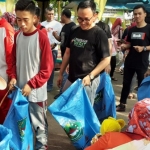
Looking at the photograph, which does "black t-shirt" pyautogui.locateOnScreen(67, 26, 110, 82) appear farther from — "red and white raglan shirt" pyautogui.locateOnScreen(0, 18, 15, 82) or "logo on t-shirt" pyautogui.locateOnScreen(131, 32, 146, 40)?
"logo on t-shirt" pyautogui.locateOnScreen(131, 32, 146, 40)

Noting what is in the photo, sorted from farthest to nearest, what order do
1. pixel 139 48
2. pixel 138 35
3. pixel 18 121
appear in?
pixel 138 35 → pixel 139 48 → pixel 18 121

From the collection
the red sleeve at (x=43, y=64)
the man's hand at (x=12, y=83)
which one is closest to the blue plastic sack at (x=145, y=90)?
the red sleeve at (x=43, y=64)

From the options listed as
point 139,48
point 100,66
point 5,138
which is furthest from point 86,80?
point 139,48

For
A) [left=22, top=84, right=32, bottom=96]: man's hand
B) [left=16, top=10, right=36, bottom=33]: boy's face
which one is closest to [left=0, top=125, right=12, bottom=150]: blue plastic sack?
[left=22, top=84, right=32, bottom=96]: man's hand

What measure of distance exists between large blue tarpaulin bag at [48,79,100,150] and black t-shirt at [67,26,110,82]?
194mm

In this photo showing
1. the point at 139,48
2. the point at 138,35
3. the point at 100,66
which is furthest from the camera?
the point at 138,35

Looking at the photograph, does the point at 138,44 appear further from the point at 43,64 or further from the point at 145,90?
the point at 43,64

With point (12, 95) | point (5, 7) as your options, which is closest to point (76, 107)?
point (12, 95)

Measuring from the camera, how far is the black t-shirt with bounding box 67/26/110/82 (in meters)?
2.95

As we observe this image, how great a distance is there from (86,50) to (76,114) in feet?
2.18

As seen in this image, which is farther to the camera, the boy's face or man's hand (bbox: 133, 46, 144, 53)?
man's hand (bbox: 133, 46, 144, 53)

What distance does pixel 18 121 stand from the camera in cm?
261

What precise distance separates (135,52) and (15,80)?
7.69 feet

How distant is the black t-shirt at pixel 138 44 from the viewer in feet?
14.4
